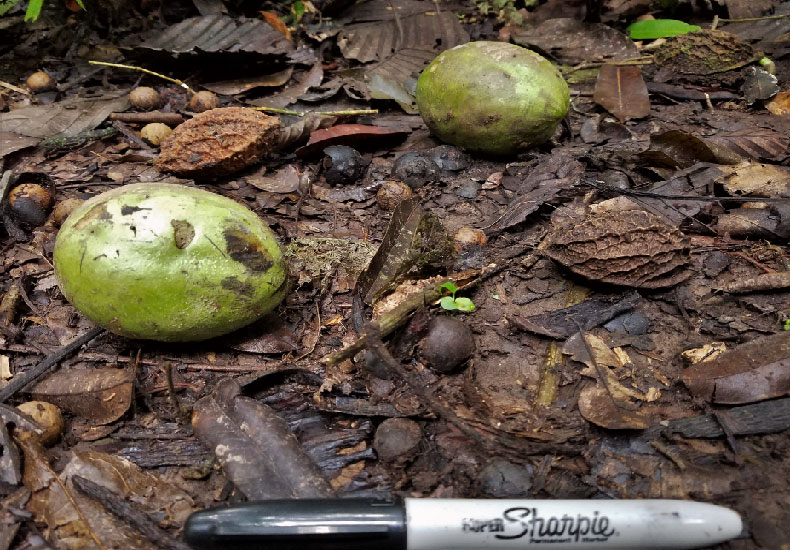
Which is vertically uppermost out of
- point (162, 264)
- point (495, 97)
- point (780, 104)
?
point (162, 264)

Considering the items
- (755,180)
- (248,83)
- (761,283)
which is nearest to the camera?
(761,283)

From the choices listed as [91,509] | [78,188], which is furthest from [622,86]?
[91,509]

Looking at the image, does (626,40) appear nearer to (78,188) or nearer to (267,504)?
(78,188)

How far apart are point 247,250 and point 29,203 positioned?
1.67 meters

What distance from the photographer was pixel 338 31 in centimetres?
493

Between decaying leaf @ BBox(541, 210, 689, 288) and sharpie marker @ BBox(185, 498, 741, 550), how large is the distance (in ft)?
3.62

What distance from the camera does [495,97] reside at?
131 inches

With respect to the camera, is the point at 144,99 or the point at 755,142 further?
the point at 144,99

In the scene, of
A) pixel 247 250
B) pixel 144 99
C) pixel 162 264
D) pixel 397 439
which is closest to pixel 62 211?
pixel 144 99

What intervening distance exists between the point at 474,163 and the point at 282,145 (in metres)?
1.24

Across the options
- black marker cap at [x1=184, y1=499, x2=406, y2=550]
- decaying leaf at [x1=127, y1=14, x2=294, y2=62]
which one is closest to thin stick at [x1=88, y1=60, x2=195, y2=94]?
decaying leaf at [x1=127, y1=14, x2=294, y2=62]

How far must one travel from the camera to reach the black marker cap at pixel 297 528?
1.67 metres

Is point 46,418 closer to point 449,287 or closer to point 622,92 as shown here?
point 449,287

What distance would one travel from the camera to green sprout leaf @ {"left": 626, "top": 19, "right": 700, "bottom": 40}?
466 centimetres
